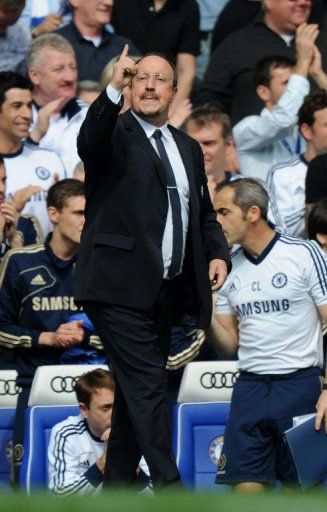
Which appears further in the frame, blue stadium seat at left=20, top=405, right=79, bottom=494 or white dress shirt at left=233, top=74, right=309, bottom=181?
white dress shirt at left=233, top=74, right=309, bottom=181

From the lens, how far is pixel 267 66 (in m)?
10.5

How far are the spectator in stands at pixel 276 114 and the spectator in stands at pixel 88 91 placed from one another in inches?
44.2

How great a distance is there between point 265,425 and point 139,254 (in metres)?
1.84

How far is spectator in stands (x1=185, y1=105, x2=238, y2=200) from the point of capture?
933 cm

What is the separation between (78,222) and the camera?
8406mm

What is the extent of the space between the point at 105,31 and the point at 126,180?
5747mm

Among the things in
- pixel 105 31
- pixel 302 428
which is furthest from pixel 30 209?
pixel 302 428

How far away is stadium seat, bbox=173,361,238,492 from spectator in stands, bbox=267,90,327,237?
1.64 m

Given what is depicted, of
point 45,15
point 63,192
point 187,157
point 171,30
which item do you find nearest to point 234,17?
point 171,30

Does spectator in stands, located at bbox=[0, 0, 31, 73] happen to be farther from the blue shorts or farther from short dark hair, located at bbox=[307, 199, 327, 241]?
the blue shorts

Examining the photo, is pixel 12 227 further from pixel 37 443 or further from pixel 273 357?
pixel 273 357

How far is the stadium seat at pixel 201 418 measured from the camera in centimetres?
760

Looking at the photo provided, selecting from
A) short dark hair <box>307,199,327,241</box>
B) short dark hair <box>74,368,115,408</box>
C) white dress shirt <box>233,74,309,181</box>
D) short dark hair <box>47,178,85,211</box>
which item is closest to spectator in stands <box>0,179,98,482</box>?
short dark hair <box>47,178,85,211</box>

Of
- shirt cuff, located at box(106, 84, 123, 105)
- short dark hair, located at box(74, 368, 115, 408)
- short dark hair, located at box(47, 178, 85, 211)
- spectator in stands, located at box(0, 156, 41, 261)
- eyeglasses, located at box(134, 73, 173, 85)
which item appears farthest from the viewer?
spectator in stands, located at box(0, 156, 41, 261)
